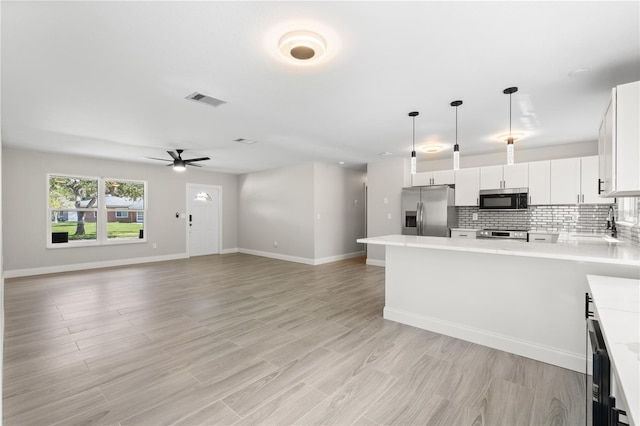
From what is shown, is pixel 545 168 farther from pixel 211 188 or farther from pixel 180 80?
pixel 211 188

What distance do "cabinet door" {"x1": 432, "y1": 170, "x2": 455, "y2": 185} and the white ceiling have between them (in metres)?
1.60

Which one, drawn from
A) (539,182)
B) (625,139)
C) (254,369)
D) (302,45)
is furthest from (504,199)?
(254,369)

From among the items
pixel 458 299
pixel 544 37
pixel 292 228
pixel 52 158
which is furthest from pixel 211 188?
pixel 544 37

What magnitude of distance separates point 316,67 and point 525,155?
5.05m

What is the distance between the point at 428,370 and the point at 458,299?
917mm

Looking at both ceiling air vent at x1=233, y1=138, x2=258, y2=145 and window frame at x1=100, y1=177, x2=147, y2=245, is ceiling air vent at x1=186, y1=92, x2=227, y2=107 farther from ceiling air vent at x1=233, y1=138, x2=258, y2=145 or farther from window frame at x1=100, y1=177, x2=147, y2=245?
window frame at x1=100, y1=177, x2=147, y2=245

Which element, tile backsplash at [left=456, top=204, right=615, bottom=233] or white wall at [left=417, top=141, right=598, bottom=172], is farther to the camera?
white wall at [left=417, top=141, right=598, bottom=172]

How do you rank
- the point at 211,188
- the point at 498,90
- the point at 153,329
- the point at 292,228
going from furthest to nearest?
the point at 211,188 → the point at 292,228 → the point at 153,329 → the point at 498,90

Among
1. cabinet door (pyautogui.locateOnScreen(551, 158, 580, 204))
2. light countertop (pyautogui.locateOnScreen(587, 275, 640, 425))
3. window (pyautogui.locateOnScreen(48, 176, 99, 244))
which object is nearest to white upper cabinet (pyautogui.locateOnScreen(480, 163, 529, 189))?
cabinet door (pyautogui.locateOnScreen(551, 158, 580, 204))

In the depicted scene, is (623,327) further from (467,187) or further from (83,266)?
(83,266)

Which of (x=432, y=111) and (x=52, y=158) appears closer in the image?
(x=432, y=111)

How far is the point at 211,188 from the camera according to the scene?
8766 mm

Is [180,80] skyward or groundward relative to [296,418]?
skyward

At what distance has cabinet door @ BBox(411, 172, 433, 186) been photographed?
632 centimetres
